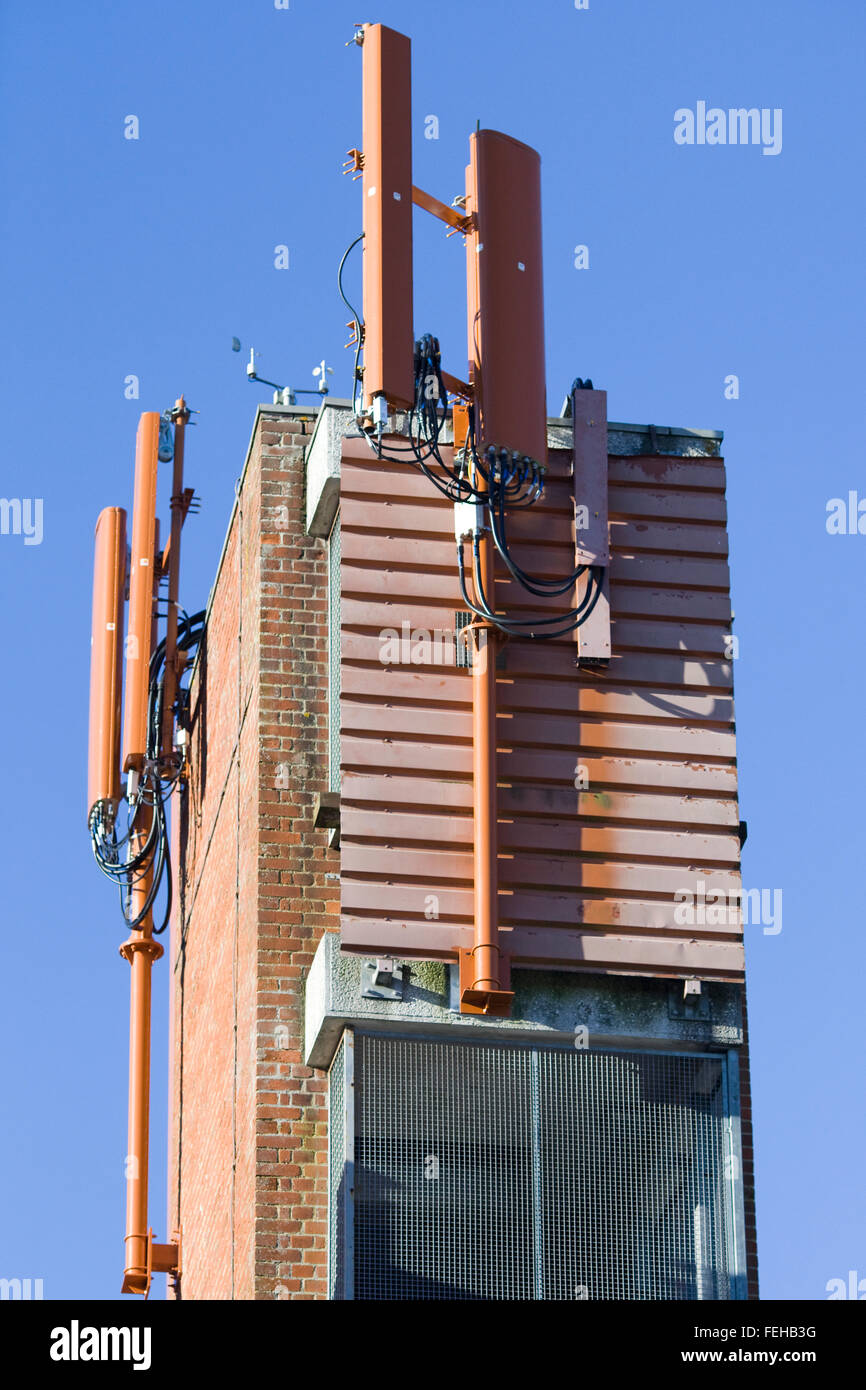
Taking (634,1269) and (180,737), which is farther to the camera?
(180,737)

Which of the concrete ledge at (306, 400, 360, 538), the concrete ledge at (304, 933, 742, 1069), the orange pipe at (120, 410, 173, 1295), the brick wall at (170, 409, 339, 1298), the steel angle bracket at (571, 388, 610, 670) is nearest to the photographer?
the concrete ledge at (304, 933, 742, 1069)

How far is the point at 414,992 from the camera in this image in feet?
78.2

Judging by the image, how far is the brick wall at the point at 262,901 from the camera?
23953 mm

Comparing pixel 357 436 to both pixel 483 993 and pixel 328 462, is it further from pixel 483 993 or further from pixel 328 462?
pixel 483 993

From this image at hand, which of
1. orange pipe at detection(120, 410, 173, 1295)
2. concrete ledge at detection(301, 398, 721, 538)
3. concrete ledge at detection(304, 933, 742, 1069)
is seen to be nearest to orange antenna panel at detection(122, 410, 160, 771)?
orange pipe at detection(120, 410, 173, 1295)

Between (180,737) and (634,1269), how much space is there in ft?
28.7

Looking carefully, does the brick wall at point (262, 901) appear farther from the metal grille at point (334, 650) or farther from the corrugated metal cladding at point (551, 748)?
the corrugated metal cladding at point (551, 748)

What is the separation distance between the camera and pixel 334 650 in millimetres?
25469

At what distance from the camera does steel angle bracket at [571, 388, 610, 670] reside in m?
25.0

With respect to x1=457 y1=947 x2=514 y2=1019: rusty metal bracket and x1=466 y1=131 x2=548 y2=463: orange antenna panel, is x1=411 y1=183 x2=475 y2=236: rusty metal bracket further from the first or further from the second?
x1=457 y1=947 x2=514 y2=1019: rusty metal bracket

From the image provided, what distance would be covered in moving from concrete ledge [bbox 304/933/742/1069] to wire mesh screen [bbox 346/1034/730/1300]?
176mm
